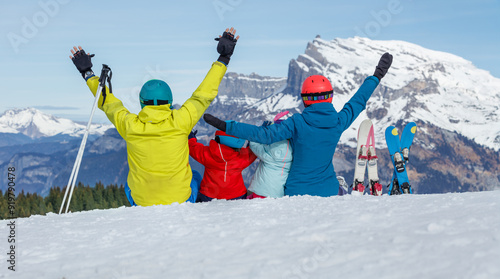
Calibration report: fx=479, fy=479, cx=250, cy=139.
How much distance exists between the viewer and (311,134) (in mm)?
7543

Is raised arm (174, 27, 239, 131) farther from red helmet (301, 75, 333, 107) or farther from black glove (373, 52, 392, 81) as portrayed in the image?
black glove (373, 52, 392, 81)

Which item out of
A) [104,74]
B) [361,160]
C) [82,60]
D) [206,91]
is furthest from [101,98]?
[361,160]

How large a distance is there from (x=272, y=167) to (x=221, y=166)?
835mm

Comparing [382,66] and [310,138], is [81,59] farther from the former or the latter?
[382,66]

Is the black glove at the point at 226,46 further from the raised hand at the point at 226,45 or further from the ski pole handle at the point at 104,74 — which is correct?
the ski pole handle at the point at 104,74

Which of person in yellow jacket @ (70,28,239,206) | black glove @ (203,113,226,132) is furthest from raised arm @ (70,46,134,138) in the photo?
black glove @ (203,113,226,132)

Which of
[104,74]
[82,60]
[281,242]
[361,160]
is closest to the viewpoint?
[281,242]

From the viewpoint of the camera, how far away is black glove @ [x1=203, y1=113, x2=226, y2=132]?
271 inches

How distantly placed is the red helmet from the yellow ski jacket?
1389mm

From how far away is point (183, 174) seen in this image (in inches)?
292

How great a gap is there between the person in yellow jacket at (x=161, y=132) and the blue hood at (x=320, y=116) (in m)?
1.51

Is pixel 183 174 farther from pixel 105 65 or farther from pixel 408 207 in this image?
pixel 408 207

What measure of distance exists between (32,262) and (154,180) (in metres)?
2.70

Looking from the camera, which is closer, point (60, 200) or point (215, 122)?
point (215, 122)
